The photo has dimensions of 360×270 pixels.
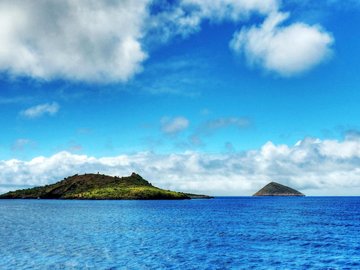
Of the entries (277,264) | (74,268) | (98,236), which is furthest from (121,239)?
(277,264)

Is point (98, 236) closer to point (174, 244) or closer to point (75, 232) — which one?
point (75, 232)

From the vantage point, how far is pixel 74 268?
4972cm

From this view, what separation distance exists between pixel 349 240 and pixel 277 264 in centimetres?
3483

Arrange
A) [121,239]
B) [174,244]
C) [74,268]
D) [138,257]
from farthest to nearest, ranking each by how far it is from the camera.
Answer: [121,239] < [174,244] < [138,257] < [74,268]

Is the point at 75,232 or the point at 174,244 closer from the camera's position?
the point at 174,244

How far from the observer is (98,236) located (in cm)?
8400

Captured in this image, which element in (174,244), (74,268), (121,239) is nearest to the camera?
(74,268)

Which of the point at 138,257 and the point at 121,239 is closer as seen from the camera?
the point at 138,257

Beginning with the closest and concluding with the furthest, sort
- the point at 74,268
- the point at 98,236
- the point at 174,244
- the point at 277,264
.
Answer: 1. the point at 74,268
2. the point at 277,264
3. the point at 174,244
4. the point at 98,236

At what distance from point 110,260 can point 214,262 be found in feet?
52.0

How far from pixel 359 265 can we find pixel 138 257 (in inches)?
1315

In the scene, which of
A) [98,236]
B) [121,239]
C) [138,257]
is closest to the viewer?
[138,257]

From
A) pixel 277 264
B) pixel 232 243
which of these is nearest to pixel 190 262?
pixel 277 264

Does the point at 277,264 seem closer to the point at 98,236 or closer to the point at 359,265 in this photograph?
A: the point at 359,265
